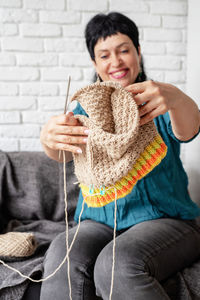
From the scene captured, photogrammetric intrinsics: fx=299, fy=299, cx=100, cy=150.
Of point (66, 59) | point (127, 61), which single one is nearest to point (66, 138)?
point (127, 61)

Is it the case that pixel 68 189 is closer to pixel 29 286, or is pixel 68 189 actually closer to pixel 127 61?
pixel 29 286

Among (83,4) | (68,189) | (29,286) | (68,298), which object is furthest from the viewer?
(83,4)

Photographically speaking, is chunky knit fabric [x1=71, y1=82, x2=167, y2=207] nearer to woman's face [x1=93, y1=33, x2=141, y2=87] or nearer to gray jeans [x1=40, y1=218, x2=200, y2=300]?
gray jeans [x1=40, y1=218, x2=200, y2=300]

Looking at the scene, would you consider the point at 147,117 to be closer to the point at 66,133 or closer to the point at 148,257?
the point at 66,133

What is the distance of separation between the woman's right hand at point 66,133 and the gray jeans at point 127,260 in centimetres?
29

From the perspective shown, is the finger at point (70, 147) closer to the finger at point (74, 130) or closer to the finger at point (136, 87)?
the finger at point (74, 130)

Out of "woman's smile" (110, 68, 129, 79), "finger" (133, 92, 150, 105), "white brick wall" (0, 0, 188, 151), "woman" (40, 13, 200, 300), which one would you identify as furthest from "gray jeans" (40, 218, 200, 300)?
"white brick wall" (0, 0, 188, 151)

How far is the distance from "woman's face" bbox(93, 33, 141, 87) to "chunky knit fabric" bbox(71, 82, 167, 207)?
0.26 m

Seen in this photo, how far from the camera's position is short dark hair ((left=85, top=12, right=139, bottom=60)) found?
41.9 inches

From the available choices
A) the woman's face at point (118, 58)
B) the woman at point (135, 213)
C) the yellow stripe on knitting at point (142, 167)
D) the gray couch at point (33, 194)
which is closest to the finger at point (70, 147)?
the woman at point (135, 213)

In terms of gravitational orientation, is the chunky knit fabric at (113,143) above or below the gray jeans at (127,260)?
above

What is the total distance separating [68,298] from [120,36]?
0.86 meters

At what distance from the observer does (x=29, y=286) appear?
0.95 metres

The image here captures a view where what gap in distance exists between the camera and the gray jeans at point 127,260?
769 millimetres
